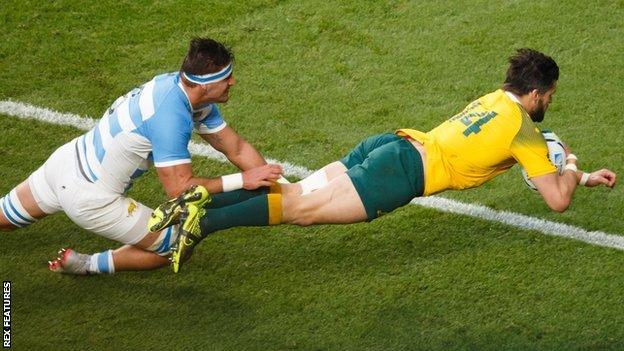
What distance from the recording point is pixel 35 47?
1235cm

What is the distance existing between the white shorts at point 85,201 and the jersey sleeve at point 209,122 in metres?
0.75

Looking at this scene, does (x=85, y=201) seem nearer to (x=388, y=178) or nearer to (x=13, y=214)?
(x=13, y=214)

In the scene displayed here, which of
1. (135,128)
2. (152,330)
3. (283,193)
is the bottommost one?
(152,330)

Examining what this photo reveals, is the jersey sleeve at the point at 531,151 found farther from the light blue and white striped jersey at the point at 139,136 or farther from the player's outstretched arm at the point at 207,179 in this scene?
the light blue and white striped jersey at the point at 139,136

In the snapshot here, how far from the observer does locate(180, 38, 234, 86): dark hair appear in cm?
859

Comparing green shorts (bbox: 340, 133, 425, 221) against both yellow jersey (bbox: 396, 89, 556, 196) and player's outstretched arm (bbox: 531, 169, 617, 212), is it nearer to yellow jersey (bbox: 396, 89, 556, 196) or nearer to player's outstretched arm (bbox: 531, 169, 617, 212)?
yellow jersey (bbox: 396, 89, 556, 196)

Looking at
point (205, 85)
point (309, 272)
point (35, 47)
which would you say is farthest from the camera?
point (35, 47)

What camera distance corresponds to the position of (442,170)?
9125 mm

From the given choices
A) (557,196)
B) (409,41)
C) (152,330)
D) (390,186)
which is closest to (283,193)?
(390,186)

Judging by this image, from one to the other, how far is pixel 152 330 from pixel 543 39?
522cm

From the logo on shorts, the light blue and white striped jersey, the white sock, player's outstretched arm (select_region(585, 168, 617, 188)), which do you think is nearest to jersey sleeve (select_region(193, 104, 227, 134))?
the light blue and white striped jersey

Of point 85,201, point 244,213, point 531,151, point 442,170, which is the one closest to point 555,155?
point 531,151

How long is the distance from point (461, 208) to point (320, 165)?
1244mm

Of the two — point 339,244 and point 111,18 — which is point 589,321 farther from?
point 111,18
